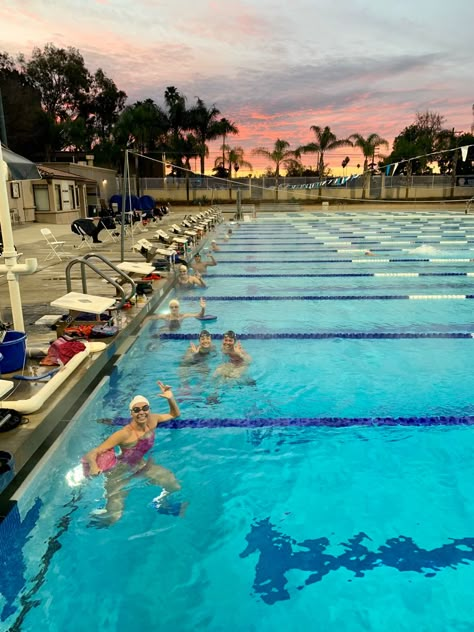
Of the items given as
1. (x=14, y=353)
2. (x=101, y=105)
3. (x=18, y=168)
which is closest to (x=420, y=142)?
(x=101, y=105)

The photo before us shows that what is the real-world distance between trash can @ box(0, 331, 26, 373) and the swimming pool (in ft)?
2.44

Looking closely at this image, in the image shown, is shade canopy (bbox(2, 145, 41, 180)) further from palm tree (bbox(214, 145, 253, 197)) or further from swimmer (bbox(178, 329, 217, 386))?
palm tree (bbox(214, 145, 253, 197))

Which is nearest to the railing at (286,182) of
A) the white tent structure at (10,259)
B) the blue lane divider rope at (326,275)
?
the blue lane divider rope at (326,275)

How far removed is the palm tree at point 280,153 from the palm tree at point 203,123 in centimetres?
386

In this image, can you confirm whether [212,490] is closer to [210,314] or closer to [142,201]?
[210,314]

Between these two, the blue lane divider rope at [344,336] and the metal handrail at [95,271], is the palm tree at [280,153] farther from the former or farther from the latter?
the metal handrail at [95,271]

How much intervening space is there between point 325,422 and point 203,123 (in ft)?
129

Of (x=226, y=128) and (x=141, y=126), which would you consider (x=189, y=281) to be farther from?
(x=226, y=128)

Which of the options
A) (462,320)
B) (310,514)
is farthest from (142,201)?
(310,514)

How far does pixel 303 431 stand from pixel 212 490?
1.02 meters

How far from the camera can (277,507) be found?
3.33 m

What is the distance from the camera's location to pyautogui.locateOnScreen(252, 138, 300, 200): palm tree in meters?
38.8

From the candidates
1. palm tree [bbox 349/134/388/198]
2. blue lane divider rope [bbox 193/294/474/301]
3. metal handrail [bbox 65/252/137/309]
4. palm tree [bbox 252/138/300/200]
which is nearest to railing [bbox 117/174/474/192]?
palm tree [bbox 252/138/300/200]

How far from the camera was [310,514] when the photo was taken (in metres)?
3.24
